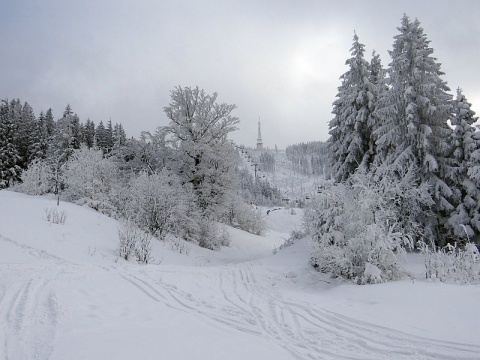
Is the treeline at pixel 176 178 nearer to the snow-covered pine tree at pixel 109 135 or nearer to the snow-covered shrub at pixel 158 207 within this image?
the snow-covered shrub at pixel 158 207

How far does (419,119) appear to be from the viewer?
54.0ft

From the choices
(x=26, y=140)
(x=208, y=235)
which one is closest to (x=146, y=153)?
(x=208, y=235)

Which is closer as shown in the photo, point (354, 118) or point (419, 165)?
point (419, 165)

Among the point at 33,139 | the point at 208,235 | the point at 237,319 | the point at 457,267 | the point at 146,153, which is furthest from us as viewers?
the point at 33,139

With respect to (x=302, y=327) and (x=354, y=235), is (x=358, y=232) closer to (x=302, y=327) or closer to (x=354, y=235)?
(x=354, y=235)

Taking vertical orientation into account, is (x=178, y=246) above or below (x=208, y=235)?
below

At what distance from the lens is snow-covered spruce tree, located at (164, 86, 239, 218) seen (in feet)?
74.3

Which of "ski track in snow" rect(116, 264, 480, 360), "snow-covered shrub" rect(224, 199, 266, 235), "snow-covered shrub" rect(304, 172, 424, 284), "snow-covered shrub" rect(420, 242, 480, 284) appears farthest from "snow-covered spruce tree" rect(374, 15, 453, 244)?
"snow-covered shrub" rect(224, 199, 266, 235)

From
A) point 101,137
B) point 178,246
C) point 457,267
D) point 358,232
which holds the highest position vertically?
point 101,137

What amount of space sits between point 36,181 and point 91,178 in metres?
11.7

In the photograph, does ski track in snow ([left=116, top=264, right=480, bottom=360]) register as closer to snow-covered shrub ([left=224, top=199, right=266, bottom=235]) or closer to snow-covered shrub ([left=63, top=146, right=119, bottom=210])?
snow-covered shrub ([left=63, top=146, right=119, bottom=210])

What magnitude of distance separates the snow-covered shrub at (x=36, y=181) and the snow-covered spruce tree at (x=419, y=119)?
2983cm

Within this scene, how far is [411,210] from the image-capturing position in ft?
49.9

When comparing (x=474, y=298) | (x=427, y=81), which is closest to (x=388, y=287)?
(x=474, y=298)
